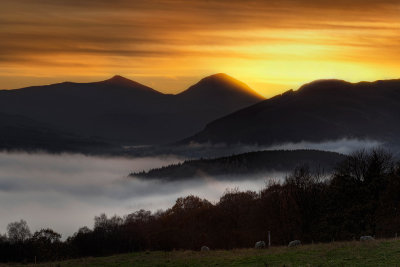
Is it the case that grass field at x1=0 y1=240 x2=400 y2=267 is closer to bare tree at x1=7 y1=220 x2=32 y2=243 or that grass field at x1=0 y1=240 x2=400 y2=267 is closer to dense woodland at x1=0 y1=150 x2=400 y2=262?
dense woodland at x1=0 y1=150 x2=400 y2=262

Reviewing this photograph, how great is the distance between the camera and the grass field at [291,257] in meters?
46.0

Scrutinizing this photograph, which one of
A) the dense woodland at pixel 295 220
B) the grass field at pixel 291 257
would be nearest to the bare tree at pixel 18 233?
the dense woodland at pixel 295 220

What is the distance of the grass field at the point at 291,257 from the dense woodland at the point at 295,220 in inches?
982

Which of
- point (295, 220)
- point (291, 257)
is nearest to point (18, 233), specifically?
point (295, 220)

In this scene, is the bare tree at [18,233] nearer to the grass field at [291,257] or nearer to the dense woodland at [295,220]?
the dense woodland at [295,220]

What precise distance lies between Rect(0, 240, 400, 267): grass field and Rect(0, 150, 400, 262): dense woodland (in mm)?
24933

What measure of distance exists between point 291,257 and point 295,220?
45.3 meters

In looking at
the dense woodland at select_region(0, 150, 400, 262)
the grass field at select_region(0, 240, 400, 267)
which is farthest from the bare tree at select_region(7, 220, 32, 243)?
the grass field at select_region(0, 240, 400, 267)

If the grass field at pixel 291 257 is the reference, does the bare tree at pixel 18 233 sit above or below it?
below

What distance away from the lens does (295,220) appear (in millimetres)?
95438

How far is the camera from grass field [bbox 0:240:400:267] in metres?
46.0

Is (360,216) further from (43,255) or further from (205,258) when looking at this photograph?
(43,255)

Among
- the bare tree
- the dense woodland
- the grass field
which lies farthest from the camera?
the bare tree

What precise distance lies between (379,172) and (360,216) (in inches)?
333
